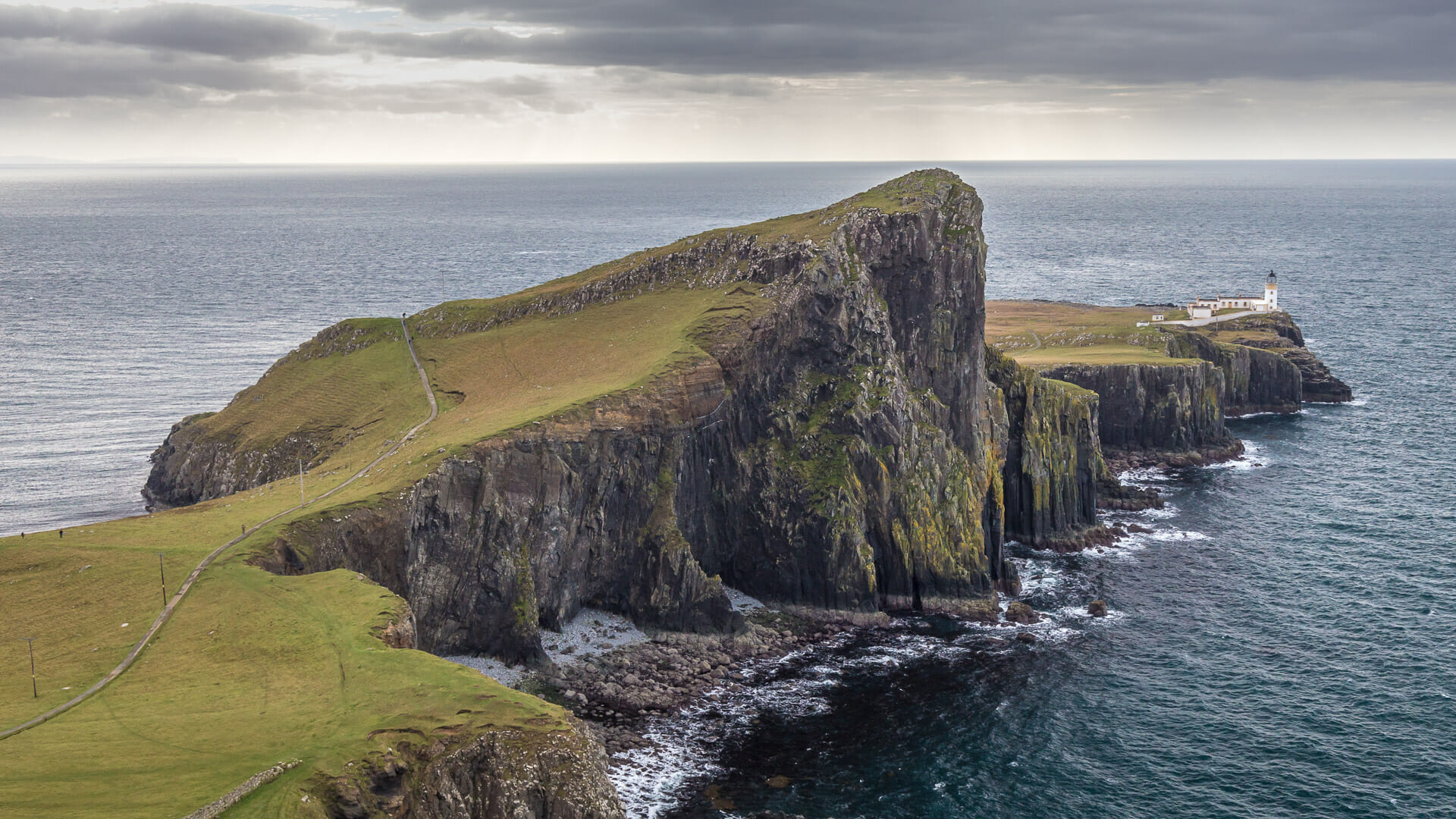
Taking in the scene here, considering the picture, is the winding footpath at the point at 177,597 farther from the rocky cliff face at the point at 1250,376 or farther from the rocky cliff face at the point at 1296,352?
the rocky cliff face at the point at 1296,352

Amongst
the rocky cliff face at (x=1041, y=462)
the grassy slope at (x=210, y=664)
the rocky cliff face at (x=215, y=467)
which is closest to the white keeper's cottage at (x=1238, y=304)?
the rocky cliff face at (x=1041, y=462)

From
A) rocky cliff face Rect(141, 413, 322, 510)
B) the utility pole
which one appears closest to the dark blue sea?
rocky cliff face Rect(141, 413, 322, 510)

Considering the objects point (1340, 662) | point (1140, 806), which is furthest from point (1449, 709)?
point (1140, 806)

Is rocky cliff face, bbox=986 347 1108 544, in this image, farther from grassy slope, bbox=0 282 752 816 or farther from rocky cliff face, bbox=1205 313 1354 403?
rocky cliff face, bbox=1205 313 1354 403

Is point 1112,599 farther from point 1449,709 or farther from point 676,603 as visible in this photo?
point 676,603

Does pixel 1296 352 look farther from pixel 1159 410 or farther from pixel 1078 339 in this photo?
pixel 1159 410

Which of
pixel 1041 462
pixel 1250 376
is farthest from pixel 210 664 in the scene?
pixel 1250 376
